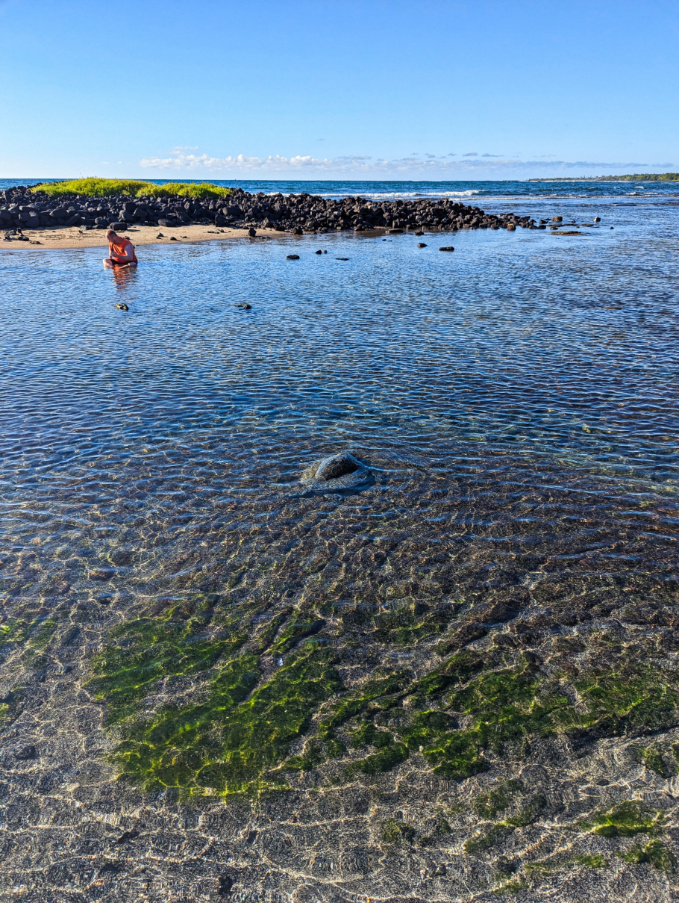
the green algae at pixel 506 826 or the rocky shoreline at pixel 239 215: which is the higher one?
the rocky shoreline at pixel 239 215

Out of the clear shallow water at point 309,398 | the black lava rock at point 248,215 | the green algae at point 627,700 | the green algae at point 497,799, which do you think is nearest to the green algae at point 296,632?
the clear shallow water at point 309,398

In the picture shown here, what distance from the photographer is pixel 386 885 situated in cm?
415

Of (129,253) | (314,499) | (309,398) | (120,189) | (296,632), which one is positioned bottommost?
(296,632)

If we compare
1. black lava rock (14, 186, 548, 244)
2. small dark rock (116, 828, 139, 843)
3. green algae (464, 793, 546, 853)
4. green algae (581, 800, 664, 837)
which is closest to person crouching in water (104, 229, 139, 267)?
black lava rock (14, 186, 548, 244)

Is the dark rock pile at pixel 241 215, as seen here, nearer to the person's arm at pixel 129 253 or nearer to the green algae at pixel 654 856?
the person's arm at pixel 129 253

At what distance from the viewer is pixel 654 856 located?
4.32 metres

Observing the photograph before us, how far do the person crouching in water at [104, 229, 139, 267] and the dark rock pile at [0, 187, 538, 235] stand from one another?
18153 mm

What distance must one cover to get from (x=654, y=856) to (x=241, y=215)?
209 feet

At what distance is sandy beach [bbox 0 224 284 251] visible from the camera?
42156mm

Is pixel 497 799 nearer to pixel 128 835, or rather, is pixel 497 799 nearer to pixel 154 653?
pixel 128 835

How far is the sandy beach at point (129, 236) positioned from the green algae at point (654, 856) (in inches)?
1800

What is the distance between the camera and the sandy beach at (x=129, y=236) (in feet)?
138

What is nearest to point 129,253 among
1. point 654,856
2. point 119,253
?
point 119,253

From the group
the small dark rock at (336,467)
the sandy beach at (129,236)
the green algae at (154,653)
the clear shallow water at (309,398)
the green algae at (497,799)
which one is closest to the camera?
the green algae at (497,799)
